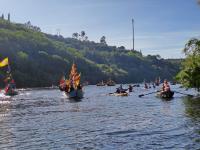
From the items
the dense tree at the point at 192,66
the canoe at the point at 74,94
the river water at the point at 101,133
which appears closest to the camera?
the river water at the point at 101,133

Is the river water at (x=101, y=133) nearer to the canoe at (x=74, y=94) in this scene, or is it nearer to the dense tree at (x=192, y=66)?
the dense tree at (x=192, y=66)

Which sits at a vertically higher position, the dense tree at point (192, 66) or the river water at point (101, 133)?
the dense tree at point (192, 66)

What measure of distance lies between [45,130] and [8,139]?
5.55 metres

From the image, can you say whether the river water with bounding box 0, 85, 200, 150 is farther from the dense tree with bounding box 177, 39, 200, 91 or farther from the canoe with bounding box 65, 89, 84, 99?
the canoe with bounding box 65, 89, 84, 99

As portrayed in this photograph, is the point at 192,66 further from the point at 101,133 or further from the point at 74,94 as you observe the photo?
the point at 101,133

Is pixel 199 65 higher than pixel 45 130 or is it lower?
higher

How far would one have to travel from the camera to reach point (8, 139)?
35.8 metres

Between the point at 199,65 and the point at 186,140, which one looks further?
the point at 199,65

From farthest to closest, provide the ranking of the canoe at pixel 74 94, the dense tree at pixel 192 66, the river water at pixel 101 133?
the canoe at pixel 74 94 < the dense tree at pixel 192 66 < the river water at pixel 101 133

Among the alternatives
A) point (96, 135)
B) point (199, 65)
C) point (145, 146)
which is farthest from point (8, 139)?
point (199, 65)

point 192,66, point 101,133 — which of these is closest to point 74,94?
point 192,66

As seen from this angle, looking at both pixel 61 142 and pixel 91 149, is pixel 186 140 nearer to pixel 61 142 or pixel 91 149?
pixel 91 149

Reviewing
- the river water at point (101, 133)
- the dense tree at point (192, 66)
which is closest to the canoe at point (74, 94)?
the dense tree at point (192, 66)

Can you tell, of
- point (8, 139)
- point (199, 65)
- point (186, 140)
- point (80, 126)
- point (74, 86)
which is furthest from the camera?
point (74, 86)
